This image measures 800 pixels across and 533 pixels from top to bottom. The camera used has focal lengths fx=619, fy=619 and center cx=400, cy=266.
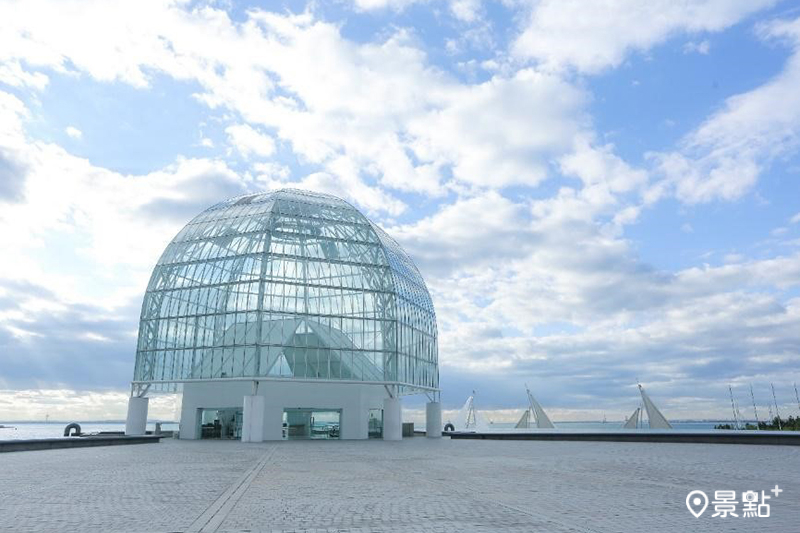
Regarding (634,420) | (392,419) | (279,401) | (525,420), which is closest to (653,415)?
(634,420)

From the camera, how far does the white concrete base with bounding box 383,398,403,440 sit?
51156 millimetres

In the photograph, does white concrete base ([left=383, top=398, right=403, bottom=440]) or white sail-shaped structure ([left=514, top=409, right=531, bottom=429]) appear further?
white sail-shaped structure ([left=514, top=409, right=531, bottom=429])

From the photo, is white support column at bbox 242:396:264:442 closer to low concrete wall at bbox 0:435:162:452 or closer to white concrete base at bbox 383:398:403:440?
low concrete wall at bbox 0:435:162:452

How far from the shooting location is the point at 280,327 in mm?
49312

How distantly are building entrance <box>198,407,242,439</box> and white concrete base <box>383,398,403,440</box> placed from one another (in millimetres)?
12369

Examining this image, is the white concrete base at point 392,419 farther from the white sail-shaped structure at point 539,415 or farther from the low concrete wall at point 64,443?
the white sail-shaped structure at point 539,415

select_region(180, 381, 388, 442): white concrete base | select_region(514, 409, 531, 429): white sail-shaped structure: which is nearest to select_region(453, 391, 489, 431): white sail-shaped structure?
select_region(514, 409, 531, 429): white sail-shaped structure

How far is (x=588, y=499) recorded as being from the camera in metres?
14.7

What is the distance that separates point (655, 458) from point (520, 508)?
16556 millimetres

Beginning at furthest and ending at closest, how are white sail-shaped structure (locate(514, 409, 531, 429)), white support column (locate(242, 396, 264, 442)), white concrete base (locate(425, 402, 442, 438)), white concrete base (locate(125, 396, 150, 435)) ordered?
white sail-shaped structure (locate(514, 409, 531, 429)), white concrete base (locate(425, 402, 442, 438)), white concrete base (locate(125, 396, 150, 435)), white support column (locate(242, 396, 264, 442))

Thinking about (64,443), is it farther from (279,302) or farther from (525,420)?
(525,420)

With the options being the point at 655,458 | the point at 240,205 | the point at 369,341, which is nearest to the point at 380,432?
the point at 369,341

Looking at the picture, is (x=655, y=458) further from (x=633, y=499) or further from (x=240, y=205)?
(x=240, y=205)

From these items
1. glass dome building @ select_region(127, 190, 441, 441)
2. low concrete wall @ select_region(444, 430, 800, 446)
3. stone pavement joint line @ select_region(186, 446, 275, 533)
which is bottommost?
stone pavement joint line @ select_region(186, 446, 275, 533)
